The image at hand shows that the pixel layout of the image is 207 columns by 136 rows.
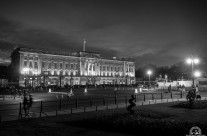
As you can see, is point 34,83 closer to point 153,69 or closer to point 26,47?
point 26,47

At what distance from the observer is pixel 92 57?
437 feet

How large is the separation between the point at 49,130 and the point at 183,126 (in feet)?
22.9

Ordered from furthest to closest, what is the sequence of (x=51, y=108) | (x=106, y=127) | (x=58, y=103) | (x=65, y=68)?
1. (x=65, y=68)
2. (x=58, y=103)
3. (x=51, y=108)
4. (x=106, y=127)

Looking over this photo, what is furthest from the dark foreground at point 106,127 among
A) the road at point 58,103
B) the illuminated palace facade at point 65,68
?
the illuminated palace facade at point 65,68

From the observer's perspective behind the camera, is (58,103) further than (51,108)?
Yes

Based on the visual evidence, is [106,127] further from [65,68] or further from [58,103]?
[65,68]

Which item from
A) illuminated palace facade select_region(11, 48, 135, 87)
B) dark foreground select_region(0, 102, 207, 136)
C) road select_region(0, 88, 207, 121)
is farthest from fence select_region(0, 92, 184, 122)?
illuminated palace facade select_region(11, 48, 135, 87)

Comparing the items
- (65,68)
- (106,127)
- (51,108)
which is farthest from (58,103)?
(65,68)

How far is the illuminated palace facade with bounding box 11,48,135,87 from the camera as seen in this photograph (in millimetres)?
106312

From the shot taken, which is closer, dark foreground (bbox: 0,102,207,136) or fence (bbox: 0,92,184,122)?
dark foreground (bbox: 0,102,207,136)

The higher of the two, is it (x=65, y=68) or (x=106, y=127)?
(x=65, y=68)

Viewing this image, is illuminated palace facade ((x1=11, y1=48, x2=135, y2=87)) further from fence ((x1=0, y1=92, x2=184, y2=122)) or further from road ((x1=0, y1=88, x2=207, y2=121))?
fence ((x1=0, y1=92, x2=184, y2=122))

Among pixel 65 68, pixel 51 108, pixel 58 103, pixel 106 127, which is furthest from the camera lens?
pixel 65 68

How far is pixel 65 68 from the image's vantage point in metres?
122
